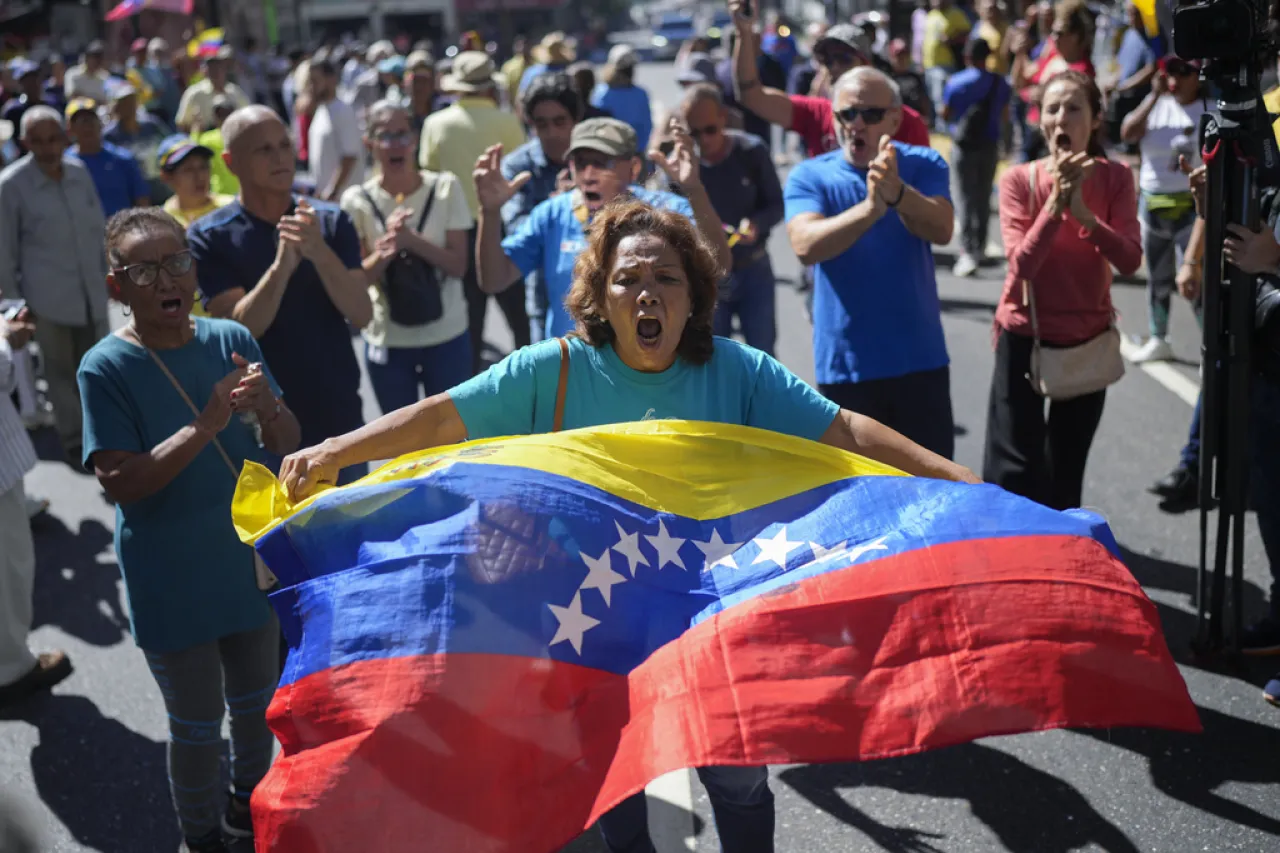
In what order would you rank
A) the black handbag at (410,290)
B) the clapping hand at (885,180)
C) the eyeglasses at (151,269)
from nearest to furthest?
the eyeglasses at (151,269)
the clapping hand at (885,180)
the black handbag at (410,290)

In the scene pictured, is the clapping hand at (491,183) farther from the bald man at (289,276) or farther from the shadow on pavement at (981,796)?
the shadow on pavement at (981,796)

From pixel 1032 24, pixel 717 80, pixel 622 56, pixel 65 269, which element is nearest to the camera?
pixel 65 269

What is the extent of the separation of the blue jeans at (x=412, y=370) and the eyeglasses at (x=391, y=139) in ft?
3.07

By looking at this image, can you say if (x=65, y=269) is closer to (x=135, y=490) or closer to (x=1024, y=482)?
(x=135, y=490)

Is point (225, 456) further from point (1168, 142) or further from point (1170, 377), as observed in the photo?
point (1168, 142)

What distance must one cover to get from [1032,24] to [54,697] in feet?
51.4

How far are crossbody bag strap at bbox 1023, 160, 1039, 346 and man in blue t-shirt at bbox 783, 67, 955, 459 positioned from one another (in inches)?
15.6

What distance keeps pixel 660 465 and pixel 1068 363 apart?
8.65 feet

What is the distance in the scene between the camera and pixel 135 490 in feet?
13.2

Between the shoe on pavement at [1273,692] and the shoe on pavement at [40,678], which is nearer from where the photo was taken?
the shoe on pavement at [1273,692]

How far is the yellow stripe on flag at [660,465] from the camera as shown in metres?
3.48

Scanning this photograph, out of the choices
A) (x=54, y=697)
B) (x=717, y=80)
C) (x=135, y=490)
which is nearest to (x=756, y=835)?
(x=135, y=490)

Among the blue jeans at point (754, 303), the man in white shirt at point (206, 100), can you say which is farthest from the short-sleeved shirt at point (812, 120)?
the man in white shirt at point (206, 100)

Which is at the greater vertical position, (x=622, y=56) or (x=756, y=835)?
(x=622, y=56)
